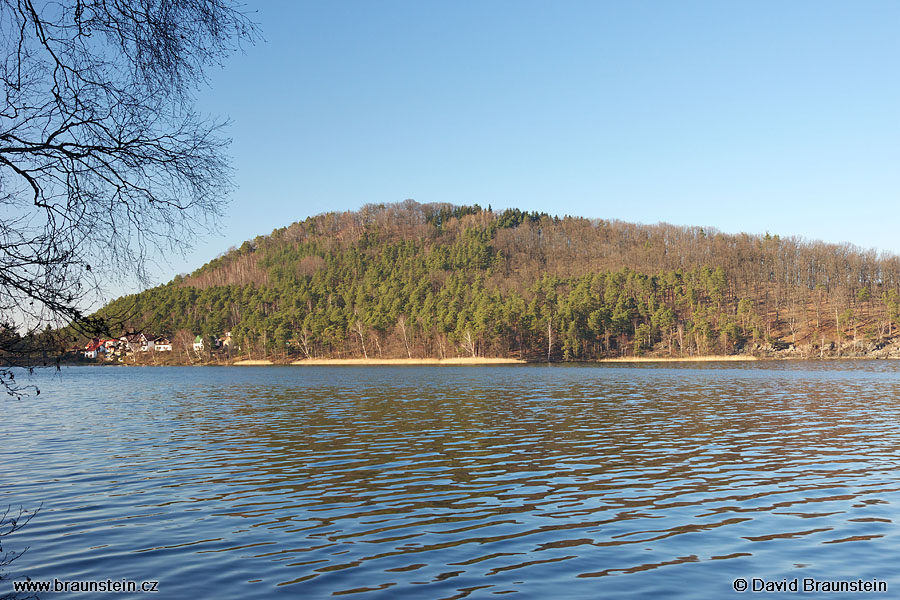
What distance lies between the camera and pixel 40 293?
232 inches

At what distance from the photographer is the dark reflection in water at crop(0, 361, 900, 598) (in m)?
10.7

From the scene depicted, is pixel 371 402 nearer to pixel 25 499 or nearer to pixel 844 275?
pixel 25 499

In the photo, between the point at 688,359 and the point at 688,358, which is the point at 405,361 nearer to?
the point at 688,359

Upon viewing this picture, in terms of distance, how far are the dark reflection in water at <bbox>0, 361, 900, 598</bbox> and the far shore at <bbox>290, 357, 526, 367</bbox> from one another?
106092 mm

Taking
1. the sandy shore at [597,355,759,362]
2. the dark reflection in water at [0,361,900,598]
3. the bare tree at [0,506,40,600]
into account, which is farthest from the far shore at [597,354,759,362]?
the bare tree at [0,506,40,600]

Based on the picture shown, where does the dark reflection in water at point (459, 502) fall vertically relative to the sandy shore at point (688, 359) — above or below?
Answer: above

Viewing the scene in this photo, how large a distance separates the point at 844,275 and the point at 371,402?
172m

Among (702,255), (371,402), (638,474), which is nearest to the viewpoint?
(638,474)

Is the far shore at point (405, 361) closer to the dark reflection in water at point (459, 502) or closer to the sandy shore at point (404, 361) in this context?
the sandy shore at point (404, 361)

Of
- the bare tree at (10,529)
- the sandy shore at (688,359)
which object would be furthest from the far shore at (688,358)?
the bare tree at (10,529)

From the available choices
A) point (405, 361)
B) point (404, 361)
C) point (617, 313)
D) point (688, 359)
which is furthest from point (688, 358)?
point (404, 361)

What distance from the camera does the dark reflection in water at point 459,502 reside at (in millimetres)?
10711

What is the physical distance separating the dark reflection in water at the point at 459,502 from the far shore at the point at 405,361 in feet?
348

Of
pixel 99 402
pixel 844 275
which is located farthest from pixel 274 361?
pixel 844 275
